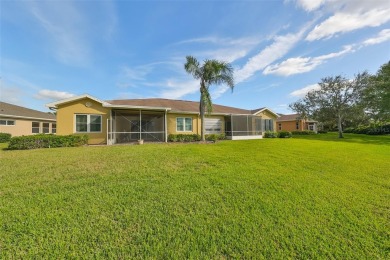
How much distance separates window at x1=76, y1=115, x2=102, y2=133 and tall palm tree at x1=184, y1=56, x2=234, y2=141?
832cm

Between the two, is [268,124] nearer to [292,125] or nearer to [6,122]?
[292,125]

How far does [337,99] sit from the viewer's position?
24.9 meters

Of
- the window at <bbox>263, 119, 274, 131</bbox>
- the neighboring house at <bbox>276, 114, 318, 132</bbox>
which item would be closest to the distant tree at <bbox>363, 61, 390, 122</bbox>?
the window at <bbox>263, 119, 274, 131</bbox>

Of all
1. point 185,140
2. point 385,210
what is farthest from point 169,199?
point 185,140

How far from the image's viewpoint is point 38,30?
10.3m

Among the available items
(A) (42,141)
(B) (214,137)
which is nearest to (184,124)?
(B) (214,137)

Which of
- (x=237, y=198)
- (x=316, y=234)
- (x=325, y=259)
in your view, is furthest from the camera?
(x=237, y=198)

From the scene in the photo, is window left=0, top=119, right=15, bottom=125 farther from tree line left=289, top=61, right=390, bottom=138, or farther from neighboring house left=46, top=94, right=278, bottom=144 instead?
tree line left=289, top=61, right=390, bottom=138

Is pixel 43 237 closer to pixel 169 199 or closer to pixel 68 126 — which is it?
pixel 169 199

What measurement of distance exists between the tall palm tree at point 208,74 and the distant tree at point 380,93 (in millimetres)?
20479

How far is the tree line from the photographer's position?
22.1 m

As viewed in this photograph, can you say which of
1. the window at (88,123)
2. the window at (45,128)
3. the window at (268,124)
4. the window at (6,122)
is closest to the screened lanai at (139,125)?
the window at (88,123)

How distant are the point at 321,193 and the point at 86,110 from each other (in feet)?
50.8

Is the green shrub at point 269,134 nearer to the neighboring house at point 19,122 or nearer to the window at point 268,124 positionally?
the window at point 268,124
